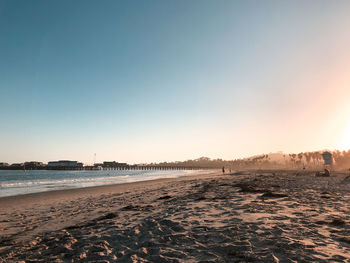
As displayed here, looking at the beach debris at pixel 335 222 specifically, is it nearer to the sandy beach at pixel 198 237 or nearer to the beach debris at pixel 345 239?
the sandy beach at pixel 198 237

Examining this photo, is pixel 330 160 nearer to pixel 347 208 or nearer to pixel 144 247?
pixel 347 208

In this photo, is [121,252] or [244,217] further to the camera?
[244,217]

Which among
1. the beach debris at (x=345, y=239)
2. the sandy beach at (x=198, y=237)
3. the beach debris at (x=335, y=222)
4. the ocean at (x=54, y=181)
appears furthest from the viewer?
the ocean at (x=54, y=181)

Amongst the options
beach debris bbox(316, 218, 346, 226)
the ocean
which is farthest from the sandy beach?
the ocean

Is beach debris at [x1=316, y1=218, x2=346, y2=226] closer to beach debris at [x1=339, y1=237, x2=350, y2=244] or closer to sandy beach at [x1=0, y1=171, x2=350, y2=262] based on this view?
sandy beach at [x1=0, y1=171, x2=350, y2=262]

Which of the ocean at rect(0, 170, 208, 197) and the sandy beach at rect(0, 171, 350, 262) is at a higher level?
the sandy beach at rect(0, 171, 350, 262)

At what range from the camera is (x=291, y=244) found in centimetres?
414

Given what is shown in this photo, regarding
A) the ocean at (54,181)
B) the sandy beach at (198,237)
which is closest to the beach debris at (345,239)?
A: the sandy beach at (198,237)

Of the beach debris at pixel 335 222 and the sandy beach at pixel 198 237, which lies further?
the beach debris at pixel 335 222

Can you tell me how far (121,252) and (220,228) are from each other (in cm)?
253

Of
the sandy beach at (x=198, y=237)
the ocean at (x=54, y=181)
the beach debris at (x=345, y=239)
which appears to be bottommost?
the ocean at (x=54, y=181)

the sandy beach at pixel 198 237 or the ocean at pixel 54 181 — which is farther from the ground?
the sandy beach at pixel 198 237

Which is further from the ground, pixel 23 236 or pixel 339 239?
pixel 339 239

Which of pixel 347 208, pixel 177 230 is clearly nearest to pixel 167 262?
pixel 177 230
